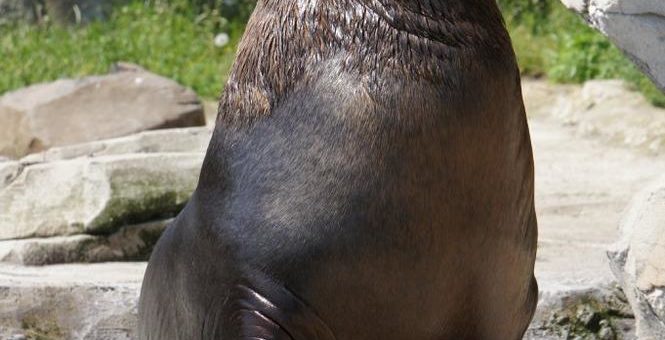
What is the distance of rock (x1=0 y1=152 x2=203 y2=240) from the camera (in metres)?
5.87

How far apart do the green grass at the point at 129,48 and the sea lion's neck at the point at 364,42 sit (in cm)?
834

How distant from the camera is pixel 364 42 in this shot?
2830 mm

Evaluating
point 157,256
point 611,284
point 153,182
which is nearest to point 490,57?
point 157,256

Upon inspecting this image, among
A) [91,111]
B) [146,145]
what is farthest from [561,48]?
[146,145]

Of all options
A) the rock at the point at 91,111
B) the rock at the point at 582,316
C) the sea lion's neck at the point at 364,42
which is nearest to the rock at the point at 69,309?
the rock at the point at 582,316

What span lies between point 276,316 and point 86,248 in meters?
3.18

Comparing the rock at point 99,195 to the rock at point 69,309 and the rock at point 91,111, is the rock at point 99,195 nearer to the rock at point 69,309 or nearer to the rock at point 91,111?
the rock at point 69,309

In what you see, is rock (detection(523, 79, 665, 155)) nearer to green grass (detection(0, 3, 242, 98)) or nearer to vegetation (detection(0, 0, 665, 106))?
vegetation (detection(0, 0, 665, 106))

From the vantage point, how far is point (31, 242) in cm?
578

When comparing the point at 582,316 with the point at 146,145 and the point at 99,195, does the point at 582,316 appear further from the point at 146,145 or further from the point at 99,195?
the point at 146,145

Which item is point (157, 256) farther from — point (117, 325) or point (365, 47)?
point (117, 325)

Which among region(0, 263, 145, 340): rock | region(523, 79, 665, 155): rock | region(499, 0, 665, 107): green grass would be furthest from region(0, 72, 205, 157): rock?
region(0, 263, 145, 340): rock

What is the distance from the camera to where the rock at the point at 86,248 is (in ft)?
18.7

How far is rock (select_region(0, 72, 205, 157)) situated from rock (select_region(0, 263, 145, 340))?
4320 mm
